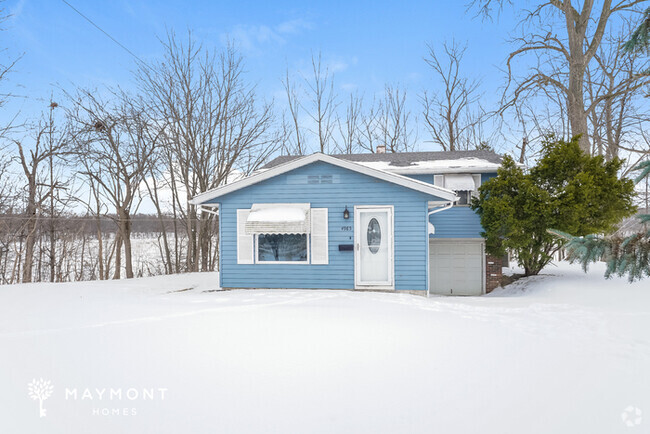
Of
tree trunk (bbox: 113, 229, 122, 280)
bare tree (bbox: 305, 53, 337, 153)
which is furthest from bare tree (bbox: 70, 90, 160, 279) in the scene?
bare tree (bbox: 305, 53, 337, 153)

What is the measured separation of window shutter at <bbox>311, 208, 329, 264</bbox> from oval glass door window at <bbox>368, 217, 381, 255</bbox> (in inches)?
41.1

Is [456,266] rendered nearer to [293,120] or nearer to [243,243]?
[243,243]

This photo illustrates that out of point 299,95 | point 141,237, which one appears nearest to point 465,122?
point 299,95

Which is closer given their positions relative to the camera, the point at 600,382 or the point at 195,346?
the point at 600,382

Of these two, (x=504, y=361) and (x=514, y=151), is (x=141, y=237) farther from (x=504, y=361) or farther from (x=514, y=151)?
(x=514, y=151)

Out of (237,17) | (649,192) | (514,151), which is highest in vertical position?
(237,17)

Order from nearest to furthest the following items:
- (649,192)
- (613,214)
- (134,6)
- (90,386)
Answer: (90,386) → (613,214) → (134,6) → (649,192)

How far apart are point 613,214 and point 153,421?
34.7 feet

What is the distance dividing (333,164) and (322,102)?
508 inches

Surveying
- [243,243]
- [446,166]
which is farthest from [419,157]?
[243,243]

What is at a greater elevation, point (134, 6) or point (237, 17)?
point (237, 17)

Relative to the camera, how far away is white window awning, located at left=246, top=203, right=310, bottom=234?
8320 mm

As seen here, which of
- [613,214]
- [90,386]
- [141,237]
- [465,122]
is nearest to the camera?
[90,386]

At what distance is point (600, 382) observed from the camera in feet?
10.0
